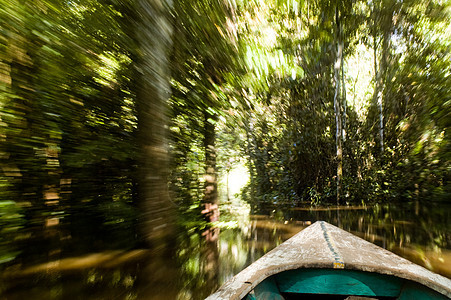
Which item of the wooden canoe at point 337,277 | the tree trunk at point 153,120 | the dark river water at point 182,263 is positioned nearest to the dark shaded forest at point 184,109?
the tree trunk at point 153,120

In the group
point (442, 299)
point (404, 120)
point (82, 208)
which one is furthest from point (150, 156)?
point (404, 120)

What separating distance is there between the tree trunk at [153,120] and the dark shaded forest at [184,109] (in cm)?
2

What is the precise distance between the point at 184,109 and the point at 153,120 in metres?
2.01

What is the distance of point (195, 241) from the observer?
16.3ft

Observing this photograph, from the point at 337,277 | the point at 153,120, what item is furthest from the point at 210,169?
the point at 337,277

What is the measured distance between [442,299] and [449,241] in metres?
4.45

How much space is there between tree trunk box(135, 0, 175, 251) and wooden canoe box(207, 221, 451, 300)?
1.64 metres

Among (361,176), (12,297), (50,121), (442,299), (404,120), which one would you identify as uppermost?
(404,120)

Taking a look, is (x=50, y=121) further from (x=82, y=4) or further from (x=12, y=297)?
(x=12, y=297)

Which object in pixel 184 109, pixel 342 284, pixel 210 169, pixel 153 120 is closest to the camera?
pixel 342 284

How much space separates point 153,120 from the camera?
288cm

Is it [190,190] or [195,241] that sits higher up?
[190,190]

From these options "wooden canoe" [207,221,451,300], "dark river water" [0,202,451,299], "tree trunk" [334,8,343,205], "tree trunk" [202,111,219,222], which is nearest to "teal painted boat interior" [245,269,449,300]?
"wooden canoe" [207,221,451,300]

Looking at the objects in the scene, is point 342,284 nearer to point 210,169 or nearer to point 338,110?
point 210,169
